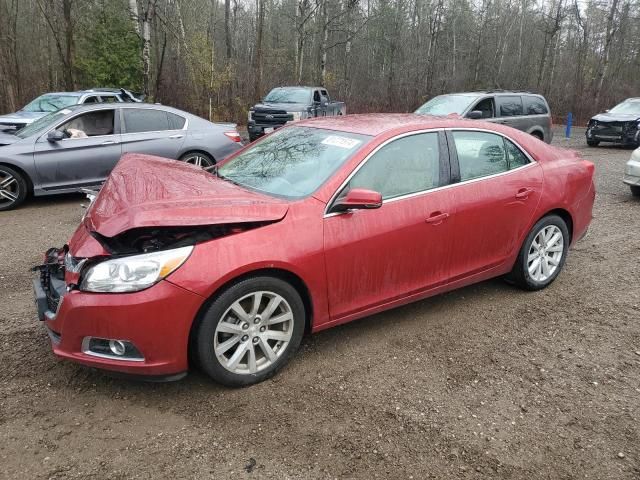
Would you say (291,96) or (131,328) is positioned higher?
(291,96)

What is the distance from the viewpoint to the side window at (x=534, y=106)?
12766mm

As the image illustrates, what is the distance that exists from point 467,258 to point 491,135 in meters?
1.13

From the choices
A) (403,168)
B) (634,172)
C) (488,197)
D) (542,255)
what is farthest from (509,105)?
(403,168)

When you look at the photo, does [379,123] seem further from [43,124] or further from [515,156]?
[43,124]

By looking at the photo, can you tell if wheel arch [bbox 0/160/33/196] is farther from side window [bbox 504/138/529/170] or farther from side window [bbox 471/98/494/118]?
side window [bbox 471/98/494/118]

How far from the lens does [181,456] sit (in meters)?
2.59

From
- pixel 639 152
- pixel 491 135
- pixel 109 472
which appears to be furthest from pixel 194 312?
pixel 639 152

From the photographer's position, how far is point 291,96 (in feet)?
53.9

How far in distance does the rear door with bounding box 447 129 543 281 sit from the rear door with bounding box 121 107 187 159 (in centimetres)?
574

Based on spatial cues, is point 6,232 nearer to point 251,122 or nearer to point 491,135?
point 491,135

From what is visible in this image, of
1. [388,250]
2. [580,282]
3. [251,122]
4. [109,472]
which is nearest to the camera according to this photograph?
[109,472]

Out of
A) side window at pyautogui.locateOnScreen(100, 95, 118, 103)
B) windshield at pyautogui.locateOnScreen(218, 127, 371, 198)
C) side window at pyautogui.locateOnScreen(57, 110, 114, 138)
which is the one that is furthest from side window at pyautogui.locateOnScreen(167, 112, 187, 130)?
side window at pyautogui.locateOnScreen(100, 95, 118, 103)

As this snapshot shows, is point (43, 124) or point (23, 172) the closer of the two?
point (23, 172)

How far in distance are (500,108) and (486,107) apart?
1.60ft
